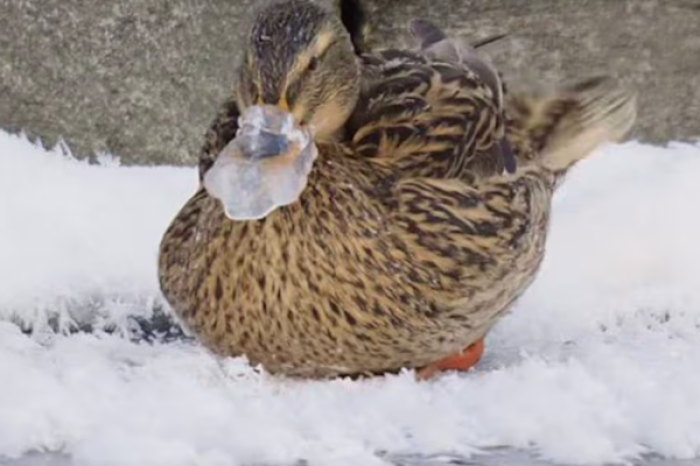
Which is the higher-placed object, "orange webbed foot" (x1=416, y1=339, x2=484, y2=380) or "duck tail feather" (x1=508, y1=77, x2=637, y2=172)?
"duck tail feather" (x1=508, y1=77, x2=637, y2=172)

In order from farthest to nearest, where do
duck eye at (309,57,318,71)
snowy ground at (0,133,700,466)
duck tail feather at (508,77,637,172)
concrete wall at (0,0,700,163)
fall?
concrete wall at (0,0,700,163)
duck tail feather at (508,77,637,172)
duck eye at (309,57,318,71)
snowy ground at (0,133,700,466)

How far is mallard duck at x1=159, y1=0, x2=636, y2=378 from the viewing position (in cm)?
343

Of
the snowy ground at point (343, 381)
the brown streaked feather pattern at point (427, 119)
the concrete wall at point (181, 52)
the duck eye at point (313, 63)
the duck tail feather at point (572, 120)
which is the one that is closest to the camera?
the snowy ground at point (343, 381)

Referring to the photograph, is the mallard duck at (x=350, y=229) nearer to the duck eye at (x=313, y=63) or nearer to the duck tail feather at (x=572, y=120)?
the duck eye at (x=313, y=63)

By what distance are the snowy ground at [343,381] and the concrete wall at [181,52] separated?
179 mm

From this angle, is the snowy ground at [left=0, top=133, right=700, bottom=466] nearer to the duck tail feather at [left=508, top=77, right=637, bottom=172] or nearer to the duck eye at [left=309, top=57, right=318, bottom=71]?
the duck tail feather at [left=508, top=77, right=637, bottom=172]

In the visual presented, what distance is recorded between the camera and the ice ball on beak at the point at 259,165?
3.22 metres

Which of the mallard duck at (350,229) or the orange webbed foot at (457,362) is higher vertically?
the mallard duck at (350,229)

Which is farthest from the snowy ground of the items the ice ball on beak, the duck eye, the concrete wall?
the duck eye

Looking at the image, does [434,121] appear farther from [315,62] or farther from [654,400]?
[654,400]

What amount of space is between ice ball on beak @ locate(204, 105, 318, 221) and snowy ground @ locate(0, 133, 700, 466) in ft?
1.29

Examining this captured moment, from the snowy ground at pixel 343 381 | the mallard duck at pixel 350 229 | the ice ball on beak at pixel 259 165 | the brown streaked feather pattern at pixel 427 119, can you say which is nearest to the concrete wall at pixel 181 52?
the snowy ground at pixel 343 381

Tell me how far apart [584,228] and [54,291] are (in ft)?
4.63

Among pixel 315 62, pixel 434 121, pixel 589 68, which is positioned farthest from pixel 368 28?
pixel 315 62
